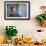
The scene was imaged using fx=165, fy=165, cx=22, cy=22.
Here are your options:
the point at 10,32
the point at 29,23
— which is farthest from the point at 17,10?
the point at 10,32

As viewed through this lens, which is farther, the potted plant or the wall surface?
the wall surface

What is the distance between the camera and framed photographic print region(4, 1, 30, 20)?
312 cm

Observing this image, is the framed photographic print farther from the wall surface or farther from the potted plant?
the potted plant

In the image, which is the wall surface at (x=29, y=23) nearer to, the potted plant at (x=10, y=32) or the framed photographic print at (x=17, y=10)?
the framed photographic print at (x=17, y=10)

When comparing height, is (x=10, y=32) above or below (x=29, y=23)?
below

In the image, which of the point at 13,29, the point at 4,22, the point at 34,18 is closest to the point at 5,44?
the point at 13,29

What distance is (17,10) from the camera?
123 inches

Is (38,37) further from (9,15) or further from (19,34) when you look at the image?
(9,15)

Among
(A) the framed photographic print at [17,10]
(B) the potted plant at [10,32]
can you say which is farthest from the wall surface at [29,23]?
(B) the potted plant at [10,32]

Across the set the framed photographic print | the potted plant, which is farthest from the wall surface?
the potted plant

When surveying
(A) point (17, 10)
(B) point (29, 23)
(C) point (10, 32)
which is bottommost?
(C) point (10, 32)

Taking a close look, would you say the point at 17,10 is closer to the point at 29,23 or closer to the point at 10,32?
the point at 29,23

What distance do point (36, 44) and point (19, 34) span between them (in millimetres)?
399

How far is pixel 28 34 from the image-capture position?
10.3ft
